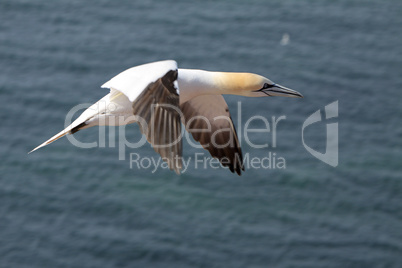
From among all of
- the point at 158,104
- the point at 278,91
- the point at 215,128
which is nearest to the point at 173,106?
the point at 158,104

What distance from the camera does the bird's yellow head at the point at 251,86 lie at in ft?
51.5

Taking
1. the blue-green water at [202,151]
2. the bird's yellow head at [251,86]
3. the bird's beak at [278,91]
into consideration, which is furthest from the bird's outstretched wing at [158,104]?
the blue-green water at [202,151]

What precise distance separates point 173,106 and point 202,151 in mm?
31956

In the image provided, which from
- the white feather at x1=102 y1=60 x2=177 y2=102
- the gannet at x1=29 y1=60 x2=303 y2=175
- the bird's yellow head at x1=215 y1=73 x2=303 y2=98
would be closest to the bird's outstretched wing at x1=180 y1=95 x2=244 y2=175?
the gannet at x1=29 y1=60 x2=303 y2=175

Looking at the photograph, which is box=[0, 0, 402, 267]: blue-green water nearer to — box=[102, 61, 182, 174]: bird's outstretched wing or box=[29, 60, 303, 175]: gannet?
box=[29, 60, 303, 175]: gannet

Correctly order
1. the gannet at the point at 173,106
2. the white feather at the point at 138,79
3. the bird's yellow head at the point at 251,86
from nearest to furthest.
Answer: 1. the gannet at the point at 173,106
2. the white feather at the point at 138,79
3. the bird's yellow head at the point at 251,86

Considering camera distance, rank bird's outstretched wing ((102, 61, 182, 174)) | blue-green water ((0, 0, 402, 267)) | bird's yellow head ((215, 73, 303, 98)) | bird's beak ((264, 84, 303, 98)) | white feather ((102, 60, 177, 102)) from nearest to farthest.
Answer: bird's outstretched wing ((102, 61, 182, 174)), white feather ((102, 60, 177, 102)), bird's yellow head ((215, 73, 303, 98)), bird's beak ((264, 84, 303, 98)), blue-green water ((0, 0, 402, 267))

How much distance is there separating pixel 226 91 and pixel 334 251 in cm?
2802

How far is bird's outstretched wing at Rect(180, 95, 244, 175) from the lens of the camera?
54.6ft

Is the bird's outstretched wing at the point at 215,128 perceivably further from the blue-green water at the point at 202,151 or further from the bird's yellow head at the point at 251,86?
the blue-green water at the point at 202,151

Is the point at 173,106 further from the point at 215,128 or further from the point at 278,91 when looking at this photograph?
the point at 215,128

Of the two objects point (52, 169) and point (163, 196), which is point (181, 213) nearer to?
point (163, 196)

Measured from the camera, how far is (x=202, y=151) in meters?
45.3

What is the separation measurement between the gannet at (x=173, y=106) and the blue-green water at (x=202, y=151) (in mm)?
24660
